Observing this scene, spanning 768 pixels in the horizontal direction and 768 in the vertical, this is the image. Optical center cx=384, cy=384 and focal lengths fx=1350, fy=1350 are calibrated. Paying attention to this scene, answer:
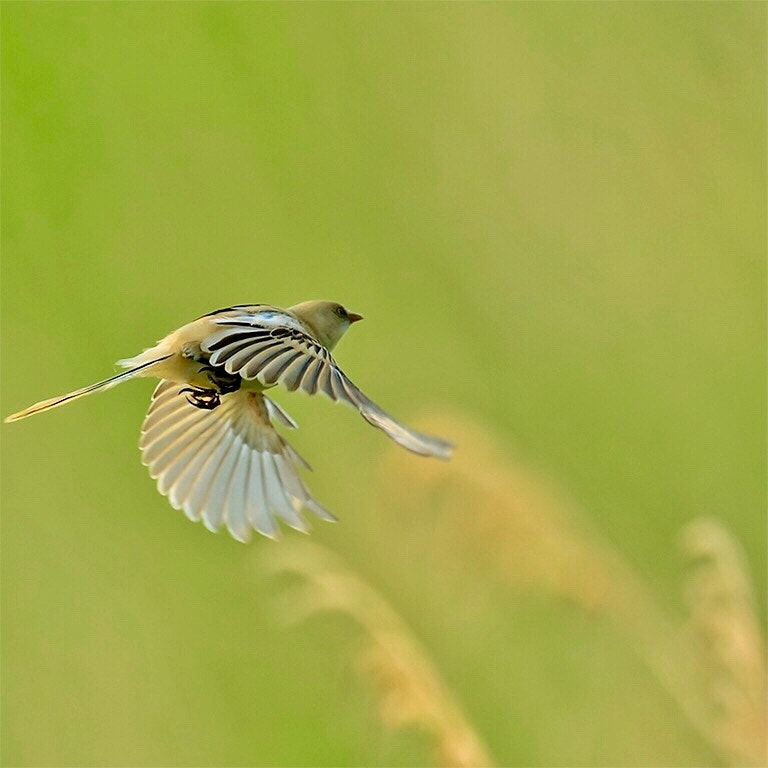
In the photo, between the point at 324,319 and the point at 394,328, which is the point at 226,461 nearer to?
the point at 324,319

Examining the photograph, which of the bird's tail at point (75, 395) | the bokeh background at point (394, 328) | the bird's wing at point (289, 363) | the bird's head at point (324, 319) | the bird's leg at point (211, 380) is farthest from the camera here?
the bokeh background at point (394, 328)

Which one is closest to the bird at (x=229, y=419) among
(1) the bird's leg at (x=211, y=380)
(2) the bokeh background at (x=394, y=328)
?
(1) the bird's leg at (x=211, y=380)

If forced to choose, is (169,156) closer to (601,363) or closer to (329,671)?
(601,363)

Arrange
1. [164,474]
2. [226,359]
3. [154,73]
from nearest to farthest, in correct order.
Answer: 1. [226,359]
2. [164,474]
3. [154,73]

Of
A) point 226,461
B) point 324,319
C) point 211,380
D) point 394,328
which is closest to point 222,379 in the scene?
point 211,380

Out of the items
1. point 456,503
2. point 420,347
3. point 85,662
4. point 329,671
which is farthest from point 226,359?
point 420,347

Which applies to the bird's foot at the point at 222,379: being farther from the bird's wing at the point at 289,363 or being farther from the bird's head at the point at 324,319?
the bird's head at the point at 324,319
